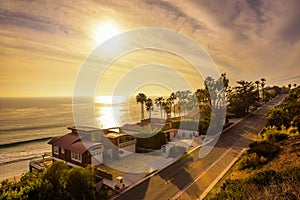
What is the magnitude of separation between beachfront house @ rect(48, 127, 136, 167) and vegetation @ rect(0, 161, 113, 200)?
26.4 feet

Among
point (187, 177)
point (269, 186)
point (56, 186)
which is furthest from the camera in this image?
point (187, 177)

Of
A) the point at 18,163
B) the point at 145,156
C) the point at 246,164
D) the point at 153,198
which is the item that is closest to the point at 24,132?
the point at 18,163

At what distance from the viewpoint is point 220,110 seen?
61.1 meters

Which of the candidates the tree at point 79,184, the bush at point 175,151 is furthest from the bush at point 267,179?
the bush at point 175,151

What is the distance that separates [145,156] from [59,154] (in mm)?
12828

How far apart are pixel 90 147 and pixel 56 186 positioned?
11.3 metres

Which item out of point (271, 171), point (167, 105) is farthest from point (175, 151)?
point (167, 105)

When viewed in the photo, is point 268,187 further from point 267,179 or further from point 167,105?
point 167,105

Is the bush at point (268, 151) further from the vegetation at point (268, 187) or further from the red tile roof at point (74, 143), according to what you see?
the red tile roof at point (74, 143)

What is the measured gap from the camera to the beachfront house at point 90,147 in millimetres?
27758

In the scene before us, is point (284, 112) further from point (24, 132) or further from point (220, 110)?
point (24, 132)

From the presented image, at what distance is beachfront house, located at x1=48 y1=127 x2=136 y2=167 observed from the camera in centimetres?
2776

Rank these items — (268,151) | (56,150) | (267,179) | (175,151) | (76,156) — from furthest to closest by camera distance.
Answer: (56,150), (175,151), (76,156), (268,151), (267,179)

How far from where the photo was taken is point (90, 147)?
90.3 feet
